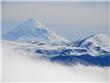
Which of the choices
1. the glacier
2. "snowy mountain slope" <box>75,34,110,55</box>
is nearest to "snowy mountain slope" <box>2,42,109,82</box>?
the glacier

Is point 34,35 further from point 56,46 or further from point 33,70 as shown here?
point 33,70

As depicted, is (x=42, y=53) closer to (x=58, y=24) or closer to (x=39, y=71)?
(x=39, y=71)

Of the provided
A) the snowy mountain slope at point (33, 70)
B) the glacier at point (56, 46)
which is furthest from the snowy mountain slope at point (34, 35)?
the snowy mountain slope at point (33, 70)

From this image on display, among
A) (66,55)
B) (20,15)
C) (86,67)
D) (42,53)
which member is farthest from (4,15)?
(86,67)

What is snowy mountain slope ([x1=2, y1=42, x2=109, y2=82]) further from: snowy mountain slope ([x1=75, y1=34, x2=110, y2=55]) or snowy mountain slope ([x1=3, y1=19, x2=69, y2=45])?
snowy mountain slope ([x1=75, y1=34, x2=110, y2=55])

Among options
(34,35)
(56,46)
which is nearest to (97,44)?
(56,46)

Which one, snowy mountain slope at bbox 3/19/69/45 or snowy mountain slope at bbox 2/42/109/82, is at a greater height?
snowy mountain slope at bbox 3/19/69/45

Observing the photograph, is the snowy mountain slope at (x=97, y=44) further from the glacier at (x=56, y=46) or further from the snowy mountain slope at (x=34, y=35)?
the snowy mountain slope at (x=34, y=35)
